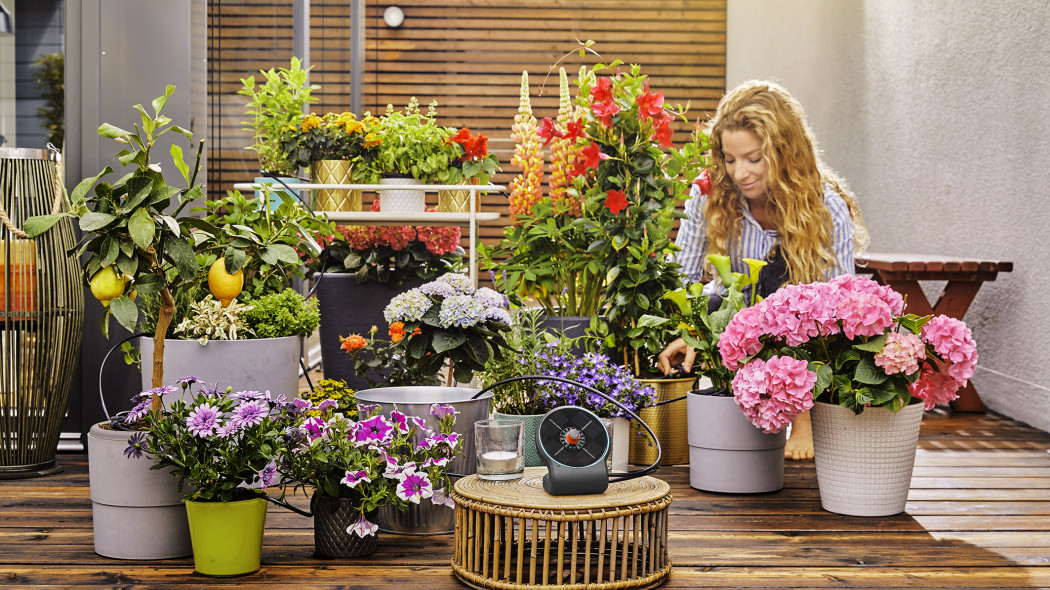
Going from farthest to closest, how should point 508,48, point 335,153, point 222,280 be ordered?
point 508,48 < point 335,153 < point 222,280

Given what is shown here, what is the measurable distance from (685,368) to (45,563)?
1568 millimetres

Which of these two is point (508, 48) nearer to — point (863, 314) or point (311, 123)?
point (311, 123)

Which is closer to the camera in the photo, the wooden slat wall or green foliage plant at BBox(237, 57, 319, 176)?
green foliage plant at BBox(237, 57, 319, 176)

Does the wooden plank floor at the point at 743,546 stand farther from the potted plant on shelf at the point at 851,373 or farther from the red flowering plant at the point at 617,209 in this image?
the red flowering plant at the point at 617,209

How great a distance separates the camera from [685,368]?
2516 mm

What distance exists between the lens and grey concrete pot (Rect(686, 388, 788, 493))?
2.20 meters

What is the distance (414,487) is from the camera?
1.67 m

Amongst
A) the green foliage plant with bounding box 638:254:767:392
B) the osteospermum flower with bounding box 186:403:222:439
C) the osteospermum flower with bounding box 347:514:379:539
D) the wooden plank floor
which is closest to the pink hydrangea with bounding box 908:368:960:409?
the wooden plank floor

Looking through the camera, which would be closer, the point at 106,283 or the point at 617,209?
the point at 106,283

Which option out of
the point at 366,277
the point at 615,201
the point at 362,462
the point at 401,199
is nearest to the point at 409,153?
the point at 401,199

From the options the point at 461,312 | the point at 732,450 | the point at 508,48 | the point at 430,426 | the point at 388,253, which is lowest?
the point at 732,450

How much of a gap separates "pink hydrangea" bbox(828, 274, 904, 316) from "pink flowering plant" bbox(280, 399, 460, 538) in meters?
0.89

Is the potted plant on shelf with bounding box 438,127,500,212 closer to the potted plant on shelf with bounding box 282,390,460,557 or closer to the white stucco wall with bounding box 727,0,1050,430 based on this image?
the potted plant on shelf with bounding box 282,390,460,557

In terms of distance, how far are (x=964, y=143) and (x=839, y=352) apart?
2.16m
